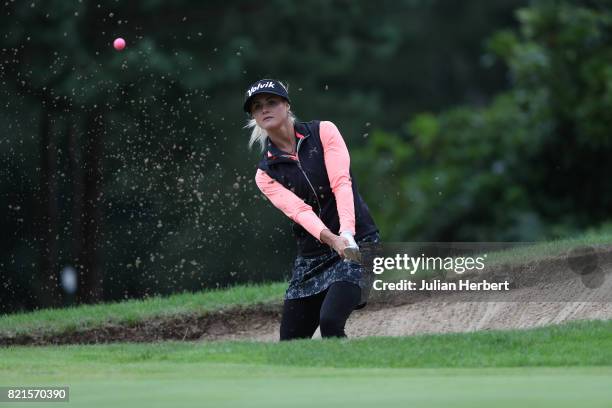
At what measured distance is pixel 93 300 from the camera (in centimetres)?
2030

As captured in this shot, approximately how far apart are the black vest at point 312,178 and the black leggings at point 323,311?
328 millimetres

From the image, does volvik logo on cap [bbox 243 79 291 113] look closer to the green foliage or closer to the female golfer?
the female golfer

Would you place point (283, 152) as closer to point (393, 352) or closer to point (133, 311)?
point (393, 352)

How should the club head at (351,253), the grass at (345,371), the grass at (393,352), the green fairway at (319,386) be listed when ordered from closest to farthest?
the green fairway at (319,386) < the grass at (345,371) < the grass at (393,352) < the club head at (351,253)

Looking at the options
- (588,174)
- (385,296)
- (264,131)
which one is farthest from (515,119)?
(264,131)

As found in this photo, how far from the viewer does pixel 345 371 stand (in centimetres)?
873

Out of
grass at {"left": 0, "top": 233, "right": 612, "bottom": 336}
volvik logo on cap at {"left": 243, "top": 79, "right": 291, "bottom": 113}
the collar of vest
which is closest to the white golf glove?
the collar of vest

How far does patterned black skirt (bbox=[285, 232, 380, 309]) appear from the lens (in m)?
10.2

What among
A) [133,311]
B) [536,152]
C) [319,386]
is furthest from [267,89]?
[536,152]

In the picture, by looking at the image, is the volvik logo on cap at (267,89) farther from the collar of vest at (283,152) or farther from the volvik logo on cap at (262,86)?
the collar of vest at (283,152)

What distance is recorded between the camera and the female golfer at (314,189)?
10.1m

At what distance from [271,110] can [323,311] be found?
4.42ft

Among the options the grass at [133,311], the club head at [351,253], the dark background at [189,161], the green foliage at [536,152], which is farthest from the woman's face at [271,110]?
the green foliage at [536,152]

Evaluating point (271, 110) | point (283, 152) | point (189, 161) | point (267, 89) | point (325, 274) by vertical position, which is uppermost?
point (267, 89)
